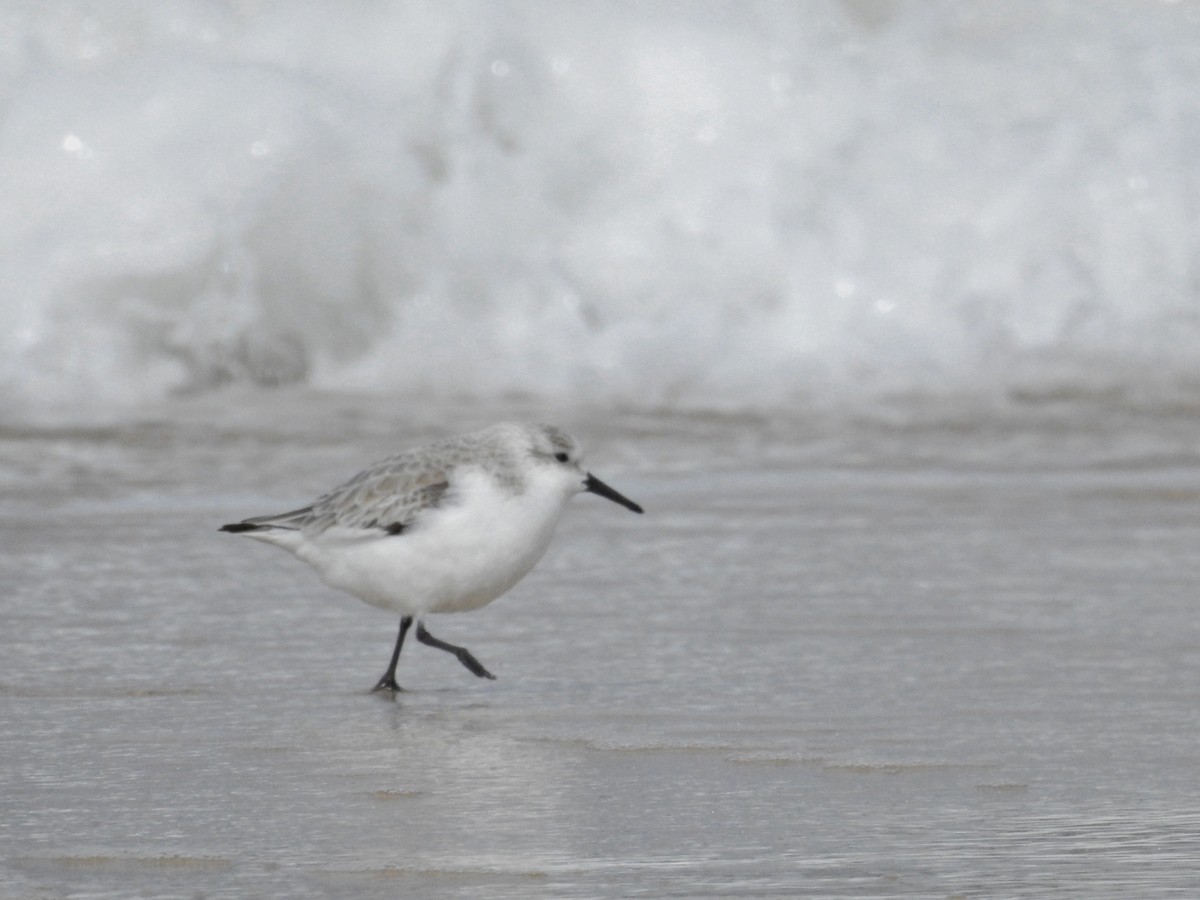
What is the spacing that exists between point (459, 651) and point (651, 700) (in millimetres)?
455

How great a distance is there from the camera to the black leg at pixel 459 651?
4156 mm

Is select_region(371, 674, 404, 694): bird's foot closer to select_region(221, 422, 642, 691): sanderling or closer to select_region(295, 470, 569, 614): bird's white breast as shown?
select_region(221, 422, 642, 691): sanderling

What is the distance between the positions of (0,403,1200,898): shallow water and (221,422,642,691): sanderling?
0.20 metres

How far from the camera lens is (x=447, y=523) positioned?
4059mm

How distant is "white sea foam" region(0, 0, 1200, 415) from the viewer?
28.9 ft

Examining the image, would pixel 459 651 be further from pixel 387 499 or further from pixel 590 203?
pixel 590 203

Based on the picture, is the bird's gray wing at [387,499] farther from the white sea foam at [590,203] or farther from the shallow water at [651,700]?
the white sea foam at [590,203]

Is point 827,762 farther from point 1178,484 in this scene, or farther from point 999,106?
point 999,106

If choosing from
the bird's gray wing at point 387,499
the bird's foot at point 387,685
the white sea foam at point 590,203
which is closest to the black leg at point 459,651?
the bird's foot at point 387,685

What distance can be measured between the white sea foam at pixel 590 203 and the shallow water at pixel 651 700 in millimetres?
2203

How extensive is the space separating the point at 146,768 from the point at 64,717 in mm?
425

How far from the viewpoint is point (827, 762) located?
11.3ft

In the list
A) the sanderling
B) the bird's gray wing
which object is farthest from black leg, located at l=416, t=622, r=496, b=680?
the bird's gray wing

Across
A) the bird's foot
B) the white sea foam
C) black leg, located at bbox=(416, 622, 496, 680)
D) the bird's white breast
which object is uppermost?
the white sea foam
